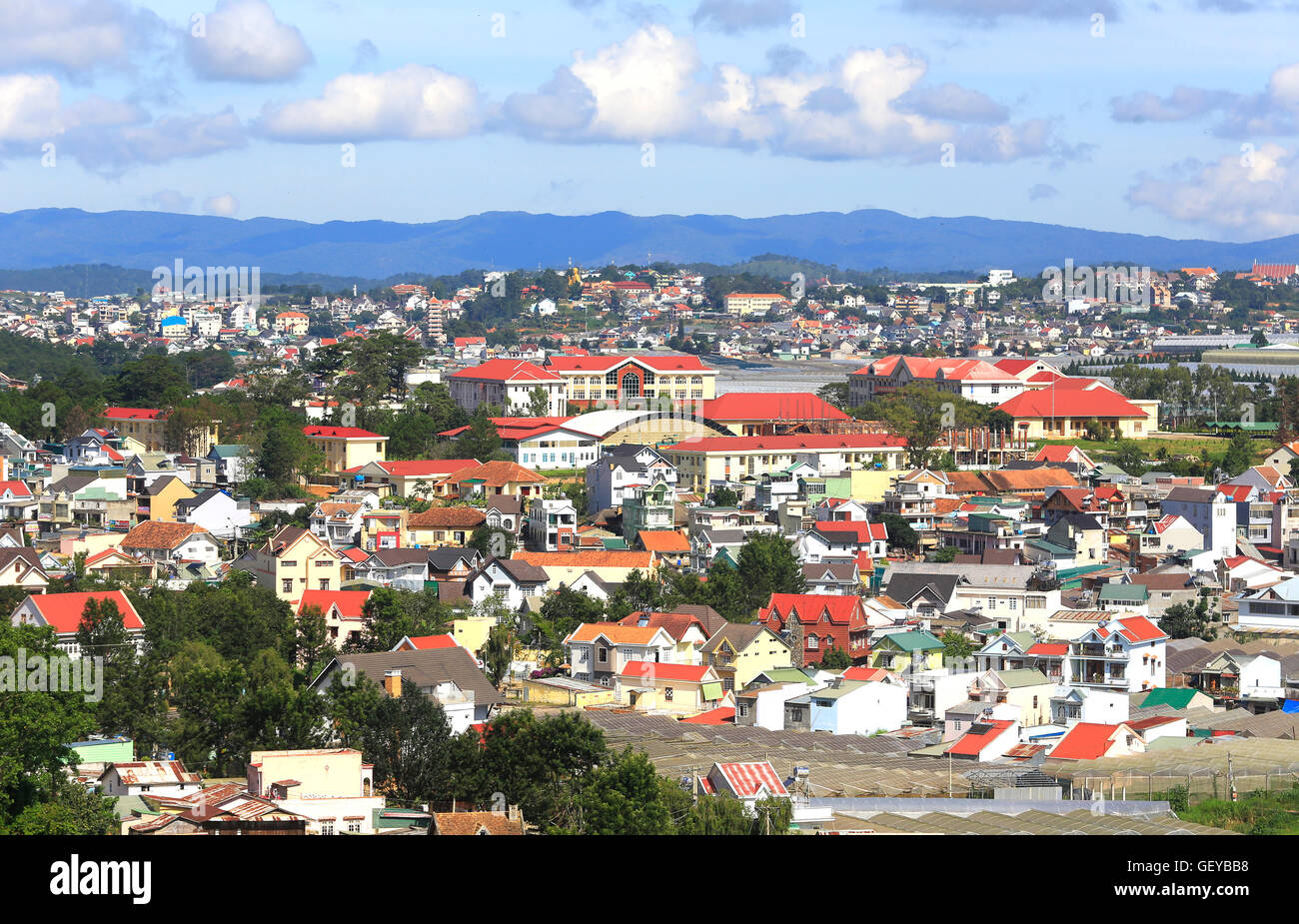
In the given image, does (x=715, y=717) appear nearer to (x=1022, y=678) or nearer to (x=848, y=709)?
(x=848, y=709)

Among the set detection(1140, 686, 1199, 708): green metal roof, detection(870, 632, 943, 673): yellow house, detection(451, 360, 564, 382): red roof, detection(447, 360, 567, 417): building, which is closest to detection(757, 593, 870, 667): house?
detection(870, 632, 943, 673): yellow house

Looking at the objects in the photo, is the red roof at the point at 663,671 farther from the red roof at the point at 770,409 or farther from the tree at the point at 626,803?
the red roof at the point at 770,409

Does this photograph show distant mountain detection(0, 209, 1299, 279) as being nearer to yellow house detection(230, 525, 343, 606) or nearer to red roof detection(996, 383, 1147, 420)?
red roof detection(996, 383, 1147, 420)

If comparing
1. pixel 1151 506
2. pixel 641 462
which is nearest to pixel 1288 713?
pixel 1151 506

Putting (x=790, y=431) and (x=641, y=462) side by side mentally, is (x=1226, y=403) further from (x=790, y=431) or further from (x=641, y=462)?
(x=641, y=462)

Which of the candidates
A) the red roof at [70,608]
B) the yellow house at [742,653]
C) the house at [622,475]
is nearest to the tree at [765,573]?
the yellow house at [742,653]

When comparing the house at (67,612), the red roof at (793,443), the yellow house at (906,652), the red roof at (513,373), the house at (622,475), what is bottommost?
the yellow house at (906,652)
